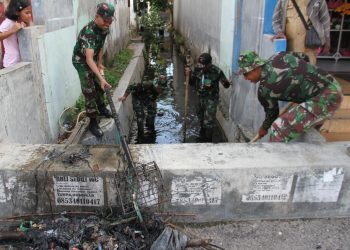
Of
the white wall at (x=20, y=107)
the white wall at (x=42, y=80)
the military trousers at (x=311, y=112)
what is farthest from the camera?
the white wall at (x=42, y=80)

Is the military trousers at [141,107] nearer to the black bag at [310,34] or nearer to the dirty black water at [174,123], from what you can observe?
the dirty black water at [174,123]

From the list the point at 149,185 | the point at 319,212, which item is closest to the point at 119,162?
the point at 149,185

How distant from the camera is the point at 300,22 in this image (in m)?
4.72

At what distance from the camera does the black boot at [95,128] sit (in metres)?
5.50

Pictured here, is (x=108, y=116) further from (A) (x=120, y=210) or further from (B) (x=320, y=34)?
(B) (x=320, y=34)

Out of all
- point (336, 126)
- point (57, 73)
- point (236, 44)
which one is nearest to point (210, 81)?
point (236, 44)

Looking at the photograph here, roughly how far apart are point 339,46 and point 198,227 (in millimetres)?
5457

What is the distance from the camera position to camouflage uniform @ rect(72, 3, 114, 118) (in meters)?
4.82

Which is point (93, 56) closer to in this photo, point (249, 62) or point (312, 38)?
point (249, 62)

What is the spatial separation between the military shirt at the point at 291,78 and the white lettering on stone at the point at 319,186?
1.02 meters

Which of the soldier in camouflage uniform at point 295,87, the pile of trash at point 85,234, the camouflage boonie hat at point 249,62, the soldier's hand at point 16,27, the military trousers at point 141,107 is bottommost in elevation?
the military trousers at point 141,107

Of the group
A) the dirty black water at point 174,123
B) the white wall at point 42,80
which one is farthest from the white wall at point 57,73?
the dirty black water at point 174,123

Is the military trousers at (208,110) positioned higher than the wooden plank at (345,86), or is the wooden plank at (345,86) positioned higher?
the wooden plank at (345,86)

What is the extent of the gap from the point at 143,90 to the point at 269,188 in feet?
16.0
